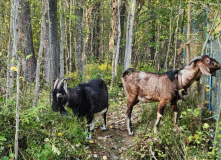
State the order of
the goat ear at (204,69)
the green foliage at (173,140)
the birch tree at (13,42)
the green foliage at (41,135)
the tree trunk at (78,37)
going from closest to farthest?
the birch tree at (13,42) → the green foliage at (41,135) → the green foliage at (173,140) → the goat ear at (204,69) → the tree trunk at (78,37)

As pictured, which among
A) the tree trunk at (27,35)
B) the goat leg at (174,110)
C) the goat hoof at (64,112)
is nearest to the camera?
the goat hoof at (64,112)

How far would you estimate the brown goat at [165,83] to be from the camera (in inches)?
180

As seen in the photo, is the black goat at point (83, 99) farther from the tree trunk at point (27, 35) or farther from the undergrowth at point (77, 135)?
the tree trunk at point (27, 35)

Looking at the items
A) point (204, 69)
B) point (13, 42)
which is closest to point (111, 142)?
point (204, 69)

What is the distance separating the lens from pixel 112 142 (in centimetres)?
518

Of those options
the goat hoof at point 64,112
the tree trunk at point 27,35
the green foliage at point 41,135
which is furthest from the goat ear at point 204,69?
the tree trunk at point 27,35

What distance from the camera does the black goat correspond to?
467cm

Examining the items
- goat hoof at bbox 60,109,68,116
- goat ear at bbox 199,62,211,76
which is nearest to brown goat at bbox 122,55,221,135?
goat ear at bbox 199,62,211,76

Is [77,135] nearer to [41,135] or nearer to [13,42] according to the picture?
[41,135]

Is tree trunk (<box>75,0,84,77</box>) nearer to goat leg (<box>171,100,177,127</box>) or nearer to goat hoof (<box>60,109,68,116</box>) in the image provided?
goat hoof (<box>60,109,68,116</box>)

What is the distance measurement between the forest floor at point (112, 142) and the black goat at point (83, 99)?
23cm

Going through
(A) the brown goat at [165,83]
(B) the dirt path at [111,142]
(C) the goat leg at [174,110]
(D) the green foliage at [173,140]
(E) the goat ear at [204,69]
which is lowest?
(B) the dirt path at [111,142]

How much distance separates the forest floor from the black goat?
227 mm

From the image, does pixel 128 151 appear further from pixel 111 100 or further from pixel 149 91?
pixel 111 100
